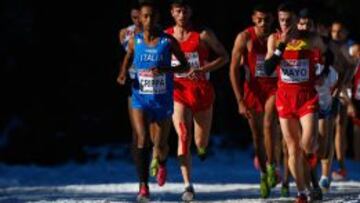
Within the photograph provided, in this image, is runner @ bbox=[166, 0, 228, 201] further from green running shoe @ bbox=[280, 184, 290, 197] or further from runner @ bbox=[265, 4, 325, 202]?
runner @ bbox=[265, 4, 325, 202]

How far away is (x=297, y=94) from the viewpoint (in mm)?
12664

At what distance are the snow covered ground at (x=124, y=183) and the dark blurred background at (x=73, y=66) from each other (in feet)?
3.69

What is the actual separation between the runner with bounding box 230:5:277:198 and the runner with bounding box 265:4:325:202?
49.2 inches

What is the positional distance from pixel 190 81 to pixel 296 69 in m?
2.03

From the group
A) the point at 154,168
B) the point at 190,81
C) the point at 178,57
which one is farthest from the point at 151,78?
the point at 190,81

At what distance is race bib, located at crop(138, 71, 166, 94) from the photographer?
13375mm

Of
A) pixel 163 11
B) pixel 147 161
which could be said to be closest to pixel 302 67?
pixel 147 161

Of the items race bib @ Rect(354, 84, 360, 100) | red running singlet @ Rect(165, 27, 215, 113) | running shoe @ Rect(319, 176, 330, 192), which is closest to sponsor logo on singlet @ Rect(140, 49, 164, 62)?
red running singlet @ Rect(165, 27, 215, 113)

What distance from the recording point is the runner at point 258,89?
46.1ft

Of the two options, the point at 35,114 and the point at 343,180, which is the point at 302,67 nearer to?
the point at 343,180

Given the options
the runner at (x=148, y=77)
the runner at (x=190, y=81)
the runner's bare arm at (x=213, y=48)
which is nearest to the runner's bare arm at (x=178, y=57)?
the runner at (x=148, y=77)

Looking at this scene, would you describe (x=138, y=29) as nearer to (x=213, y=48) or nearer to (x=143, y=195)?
(x=213, y=48)

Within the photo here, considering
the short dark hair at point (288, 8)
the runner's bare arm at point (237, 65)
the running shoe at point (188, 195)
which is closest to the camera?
the short dark hair at point (288, 8)

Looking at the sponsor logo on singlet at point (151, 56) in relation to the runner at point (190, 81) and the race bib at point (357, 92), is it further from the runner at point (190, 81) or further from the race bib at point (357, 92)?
the race bib at point (357, 92)
